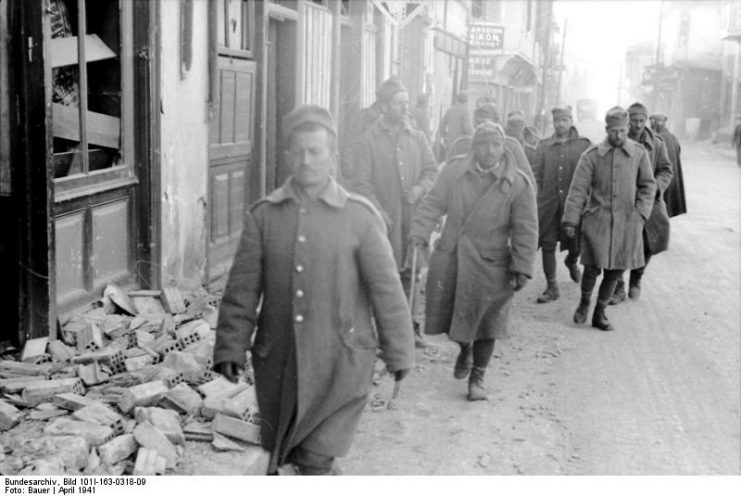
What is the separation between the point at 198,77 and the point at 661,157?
4.40 m

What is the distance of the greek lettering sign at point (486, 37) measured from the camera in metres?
28.3

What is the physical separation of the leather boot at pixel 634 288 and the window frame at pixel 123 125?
5.08 metres

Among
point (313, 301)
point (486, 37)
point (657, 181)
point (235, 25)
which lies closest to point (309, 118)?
point (313, 301)

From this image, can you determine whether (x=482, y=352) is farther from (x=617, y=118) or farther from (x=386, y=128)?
(x=617, y=118)

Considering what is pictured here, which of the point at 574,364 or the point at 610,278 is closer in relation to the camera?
the point at 574,364

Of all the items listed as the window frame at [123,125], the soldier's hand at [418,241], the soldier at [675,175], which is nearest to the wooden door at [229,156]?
the window frame at [123,125]

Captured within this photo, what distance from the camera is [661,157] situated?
9.58m

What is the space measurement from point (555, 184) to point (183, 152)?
3.85 metres

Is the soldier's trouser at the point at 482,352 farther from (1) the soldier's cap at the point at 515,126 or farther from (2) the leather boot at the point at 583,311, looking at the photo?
(1) the soldier's cap at the point at 515,126


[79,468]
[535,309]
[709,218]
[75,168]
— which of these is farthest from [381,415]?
[709,218]

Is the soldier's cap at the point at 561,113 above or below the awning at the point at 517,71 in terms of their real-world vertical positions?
below

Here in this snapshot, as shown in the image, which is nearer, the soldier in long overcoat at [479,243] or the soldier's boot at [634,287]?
the soldier in long overcoat at [479,243]

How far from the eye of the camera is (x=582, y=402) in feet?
21.6

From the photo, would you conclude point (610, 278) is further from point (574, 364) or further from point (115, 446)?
point (115, 446)
